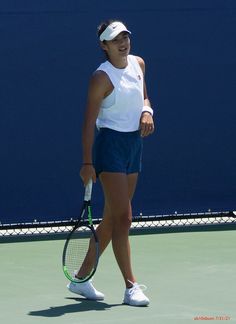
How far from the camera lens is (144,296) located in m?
6.03

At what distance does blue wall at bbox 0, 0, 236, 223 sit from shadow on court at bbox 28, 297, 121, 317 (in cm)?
276

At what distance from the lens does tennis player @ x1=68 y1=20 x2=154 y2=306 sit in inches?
239

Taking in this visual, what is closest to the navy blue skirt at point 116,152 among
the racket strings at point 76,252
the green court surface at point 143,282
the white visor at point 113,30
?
the racket strings at point 76,252

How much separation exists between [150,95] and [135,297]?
326 cm

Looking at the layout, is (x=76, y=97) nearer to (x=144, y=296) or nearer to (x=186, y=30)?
(x=186, y=30)

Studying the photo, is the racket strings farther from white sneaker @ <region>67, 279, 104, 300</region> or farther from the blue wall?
the blue wall

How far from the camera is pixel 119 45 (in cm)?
613

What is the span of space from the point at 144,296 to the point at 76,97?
10.3 feet

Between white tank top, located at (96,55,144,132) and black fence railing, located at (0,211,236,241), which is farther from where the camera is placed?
black fence railing, located at (0,211,236,241)

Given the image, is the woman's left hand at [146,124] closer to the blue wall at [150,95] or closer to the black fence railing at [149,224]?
the blue wall at [150,95]

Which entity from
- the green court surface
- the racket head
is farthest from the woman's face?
the green court surface

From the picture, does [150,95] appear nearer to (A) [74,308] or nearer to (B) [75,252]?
(B) [75,252]

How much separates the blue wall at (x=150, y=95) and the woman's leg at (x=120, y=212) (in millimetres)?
2789

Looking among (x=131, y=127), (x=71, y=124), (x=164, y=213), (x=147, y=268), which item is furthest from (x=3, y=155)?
(x=131, y=127)
